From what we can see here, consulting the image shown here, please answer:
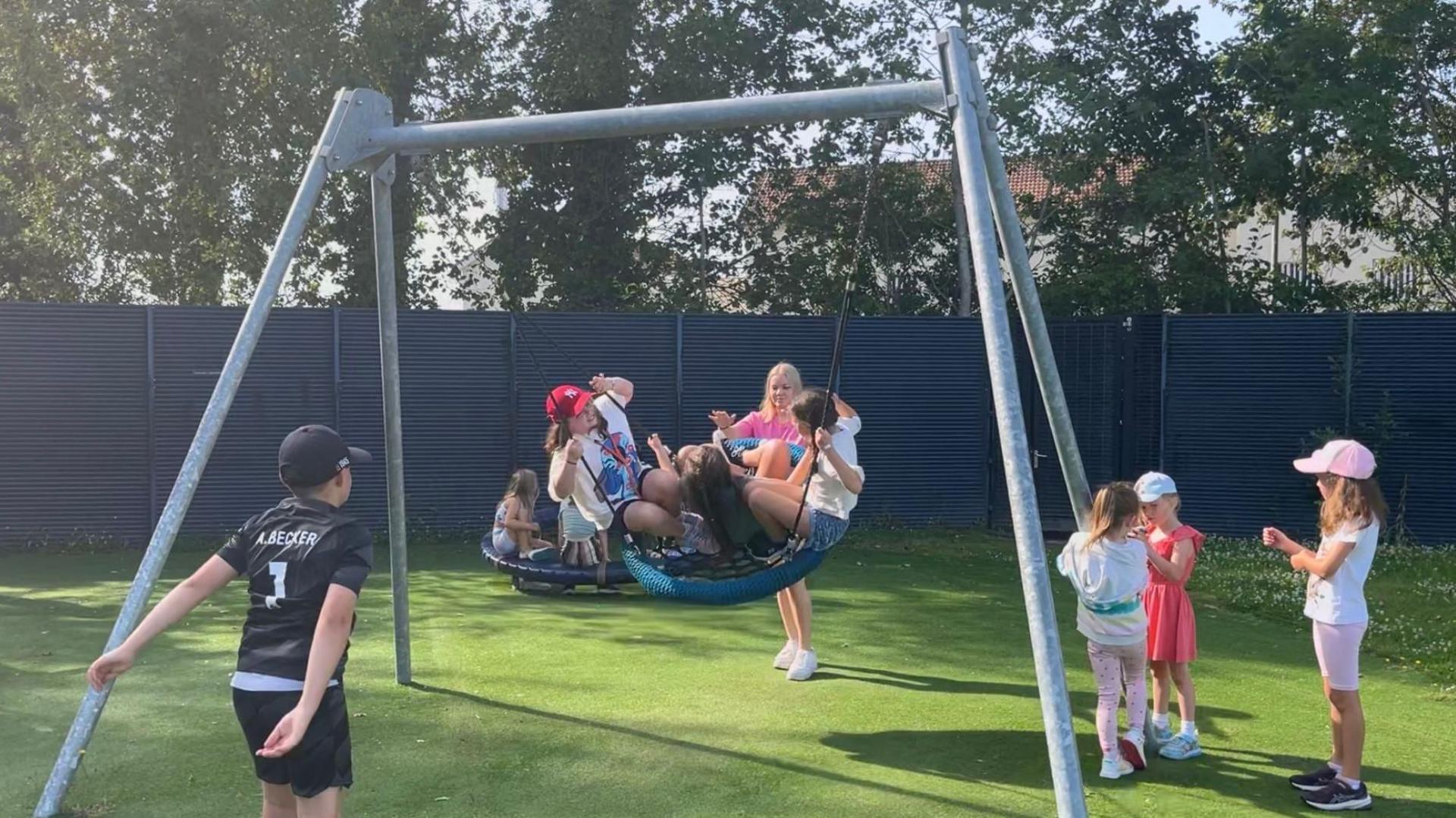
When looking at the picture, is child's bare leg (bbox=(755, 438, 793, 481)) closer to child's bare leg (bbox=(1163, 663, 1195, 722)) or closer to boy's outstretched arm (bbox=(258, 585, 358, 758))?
child's bare leg (bbox=(1163, 663, 1195, 722))

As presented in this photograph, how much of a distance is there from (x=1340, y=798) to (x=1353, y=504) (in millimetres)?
1168

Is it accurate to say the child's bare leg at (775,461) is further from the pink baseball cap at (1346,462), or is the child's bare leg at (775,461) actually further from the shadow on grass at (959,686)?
the pink baseball cap at (1346,462)

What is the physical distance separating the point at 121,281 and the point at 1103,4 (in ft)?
48.2

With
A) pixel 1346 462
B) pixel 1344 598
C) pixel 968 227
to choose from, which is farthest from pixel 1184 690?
pixel 968 227

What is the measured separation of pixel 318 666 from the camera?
3.22 m

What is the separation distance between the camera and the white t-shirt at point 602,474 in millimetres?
6977

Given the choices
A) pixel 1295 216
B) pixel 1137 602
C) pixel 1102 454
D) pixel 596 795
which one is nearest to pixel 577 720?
pixel 596 795

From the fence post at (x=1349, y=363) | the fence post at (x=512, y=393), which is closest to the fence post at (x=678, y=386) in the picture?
the fence post at (x=512, y=393)

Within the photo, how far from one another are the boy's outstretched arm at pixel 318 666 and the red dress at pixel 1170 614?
3559 mm

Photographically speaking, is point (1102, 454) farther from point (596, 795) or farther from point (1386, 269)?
point (596, 795)

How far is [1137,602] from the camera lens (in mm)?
5062

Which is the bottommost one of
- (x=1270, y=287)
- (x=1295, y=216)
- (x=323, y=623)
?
(x=323, y=623)

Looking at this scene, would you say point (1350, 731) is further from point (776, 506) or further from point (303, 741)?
point (303, 741)

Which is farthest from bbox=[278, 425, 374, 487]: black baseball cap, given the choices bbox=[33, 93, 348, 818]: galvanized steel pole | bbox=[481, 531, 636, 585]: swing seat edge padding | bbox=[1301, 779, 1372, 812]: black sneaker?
bbox=[481, 531, 636, 585]: swing seat edge padding
